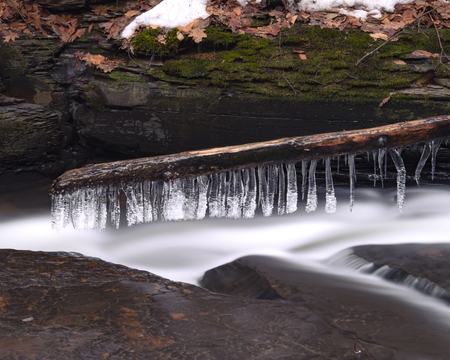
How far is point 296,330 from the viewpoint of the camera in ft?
6.31

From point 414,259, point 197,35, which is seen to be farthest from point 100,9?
point 414,259

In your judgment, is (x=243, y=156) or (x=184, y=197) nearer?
(x=243, y=156)

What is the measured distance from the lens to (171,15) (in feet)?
13.0

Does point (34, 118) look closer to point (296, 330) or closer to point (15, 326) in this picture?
point (15, 326)

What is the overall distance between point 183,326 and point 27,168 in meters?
3.42

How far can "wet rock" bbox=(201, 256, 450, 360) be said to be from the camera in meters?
1.83

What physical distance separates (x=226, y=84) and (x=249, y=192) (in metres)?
1.26

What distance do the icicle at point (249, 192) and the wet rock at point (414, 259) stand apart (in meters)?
1.01

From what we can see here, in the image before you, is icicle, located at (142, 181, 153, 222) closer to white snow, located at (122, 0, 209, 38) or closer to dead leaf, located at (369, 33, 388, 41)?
white snow, located at (122, 0, 209, 38)

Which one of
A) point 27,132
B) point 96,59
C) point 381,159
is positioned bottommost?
point 381,159

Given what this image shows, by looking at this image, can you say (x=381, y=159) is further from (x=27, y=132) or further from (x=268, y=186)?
(x=27, y=132)

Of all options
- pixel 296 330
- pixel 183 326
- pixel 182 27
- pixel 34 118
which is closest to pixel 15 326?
pixel 183 326

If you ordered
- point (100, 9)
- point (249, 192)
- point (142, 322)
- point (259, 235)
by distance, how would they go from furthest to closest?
1. point (100, 9)
2. point (259, 235)
3. point (249, 192)
4. point (142, 322)

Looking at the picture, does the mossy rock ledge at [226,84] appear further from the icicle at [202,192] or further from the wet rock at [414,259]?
the wet rock at [414,259]
